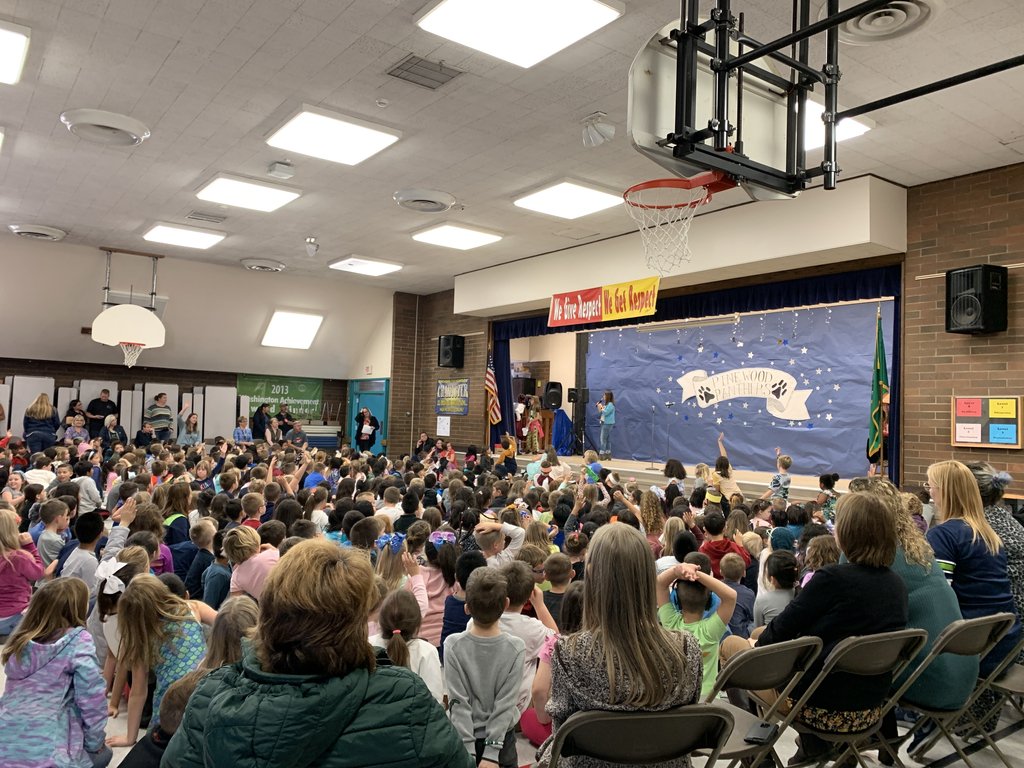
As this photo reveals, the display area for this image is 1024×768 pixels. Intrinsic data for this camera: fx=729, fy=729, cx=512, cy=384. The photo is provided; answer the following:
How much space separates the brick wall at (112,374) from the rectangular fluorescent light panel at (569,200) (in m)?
9.08

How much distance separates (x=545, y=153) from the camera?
7125 mm

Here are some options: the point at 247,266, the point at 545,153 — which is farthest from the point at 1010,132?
the point at 247,266

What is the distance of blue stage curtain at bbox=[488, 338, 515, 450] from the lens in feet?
43.3

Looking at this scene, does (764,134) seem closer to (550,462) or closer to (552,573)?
(552,573)

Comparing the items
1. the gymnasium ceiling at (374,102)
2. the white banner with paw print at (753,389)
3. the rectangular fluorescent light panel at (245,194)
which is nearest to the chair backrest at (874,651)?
the gymnasium ceiling at (374,102)

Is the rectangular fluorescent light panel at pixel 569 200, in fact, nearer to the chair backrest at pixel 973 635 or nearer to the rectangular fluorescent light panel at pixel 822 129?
the rectangular fluorescent light panel at pixel 822 129

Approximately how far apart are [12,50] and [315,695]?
6000 millimetres

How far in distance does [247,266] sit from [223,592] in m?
9.93

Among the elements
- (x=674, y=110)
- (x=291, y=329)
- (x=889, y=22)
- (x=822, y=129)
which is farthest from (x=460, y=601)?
(x=291, y=329)

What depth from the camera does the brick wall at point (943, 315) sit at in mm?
6879

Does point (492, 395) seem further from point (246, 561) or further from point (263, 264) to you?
point (246, 561)

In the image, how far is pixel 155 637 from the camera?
287 cm

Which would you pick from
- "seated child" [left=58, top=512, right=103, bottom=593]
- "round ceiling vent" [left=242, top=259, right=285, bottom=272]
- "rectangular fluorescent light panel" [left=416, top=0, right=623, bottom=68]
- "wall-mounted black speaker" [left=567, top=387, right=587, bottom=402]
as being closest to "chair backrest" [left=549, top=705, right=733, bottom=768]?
"seated child" [left=58, top=512, right=103, bottom=593]

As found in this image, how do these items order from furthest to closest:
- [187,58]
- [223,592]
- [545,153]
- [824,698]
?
[545,153] → [187,58] → [223,592] → [824,698]
